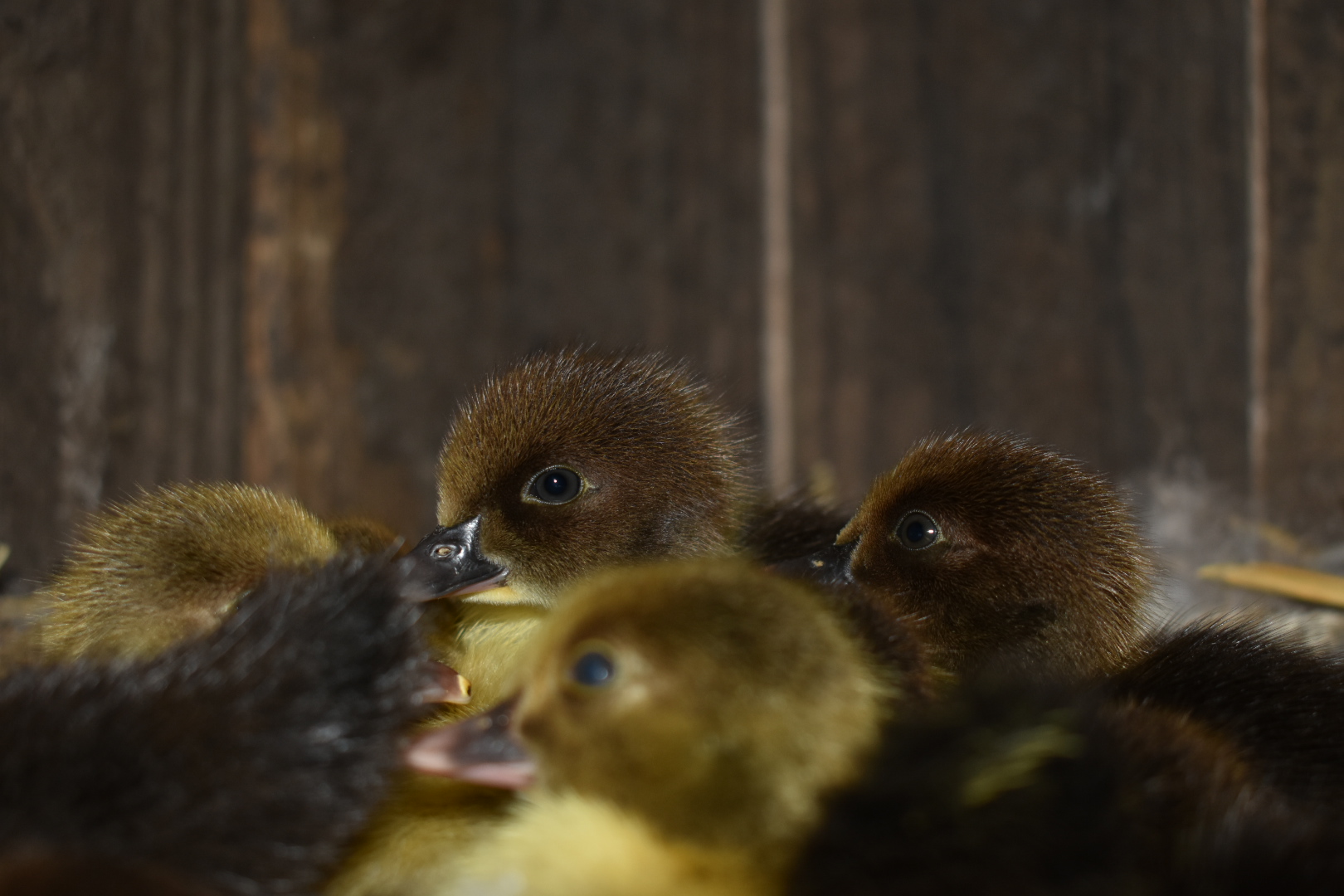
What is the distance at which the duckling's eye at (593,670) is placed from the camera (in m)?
0.97

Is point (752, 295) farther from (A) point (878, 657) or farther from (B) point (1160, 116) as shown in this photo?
(A) point (878, 657)

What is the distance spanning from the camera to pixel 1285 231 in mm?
1817

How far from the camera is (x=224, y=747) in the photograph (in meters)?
0.83

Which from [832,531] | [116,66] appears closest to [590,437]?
[832,531]

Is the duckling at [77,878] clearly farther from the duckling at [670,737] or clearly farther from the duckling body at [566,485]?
the duckling body at [566,485]

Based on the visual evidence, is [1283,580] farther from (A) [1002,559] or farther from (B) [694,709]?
(B) [694,709]

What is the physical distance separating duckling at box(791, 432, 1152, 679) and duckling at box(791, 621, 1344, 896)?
1.23ft

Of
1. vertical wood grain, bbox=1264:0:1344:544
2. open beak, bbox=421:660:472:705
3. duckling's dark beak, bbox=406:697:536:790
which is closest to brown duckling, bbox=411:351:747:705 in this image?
open beak, bbox=421:660:472:705

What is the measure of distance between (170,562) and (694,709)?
0.60 meters

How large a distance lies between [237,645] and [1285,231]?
158 centimetres

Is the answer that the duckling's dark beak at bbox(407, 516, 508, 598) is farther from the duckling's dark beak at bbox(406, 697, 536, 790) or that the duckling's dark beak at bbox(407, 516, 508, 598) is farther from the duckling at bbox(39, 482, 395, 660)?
the duckling's dark beak at bbox(406, 697, 536, 790)

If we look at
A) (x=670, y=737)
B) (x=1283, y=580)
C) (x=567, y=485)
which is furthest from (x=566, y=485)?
(x=1283, y=580)

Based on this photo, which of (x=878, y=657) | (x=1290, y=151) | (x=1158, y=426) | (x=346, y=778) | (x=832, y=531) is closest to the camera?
(x=346, y=778)

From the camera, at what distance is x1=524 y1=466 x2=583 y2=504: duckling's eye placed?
4.91ft
